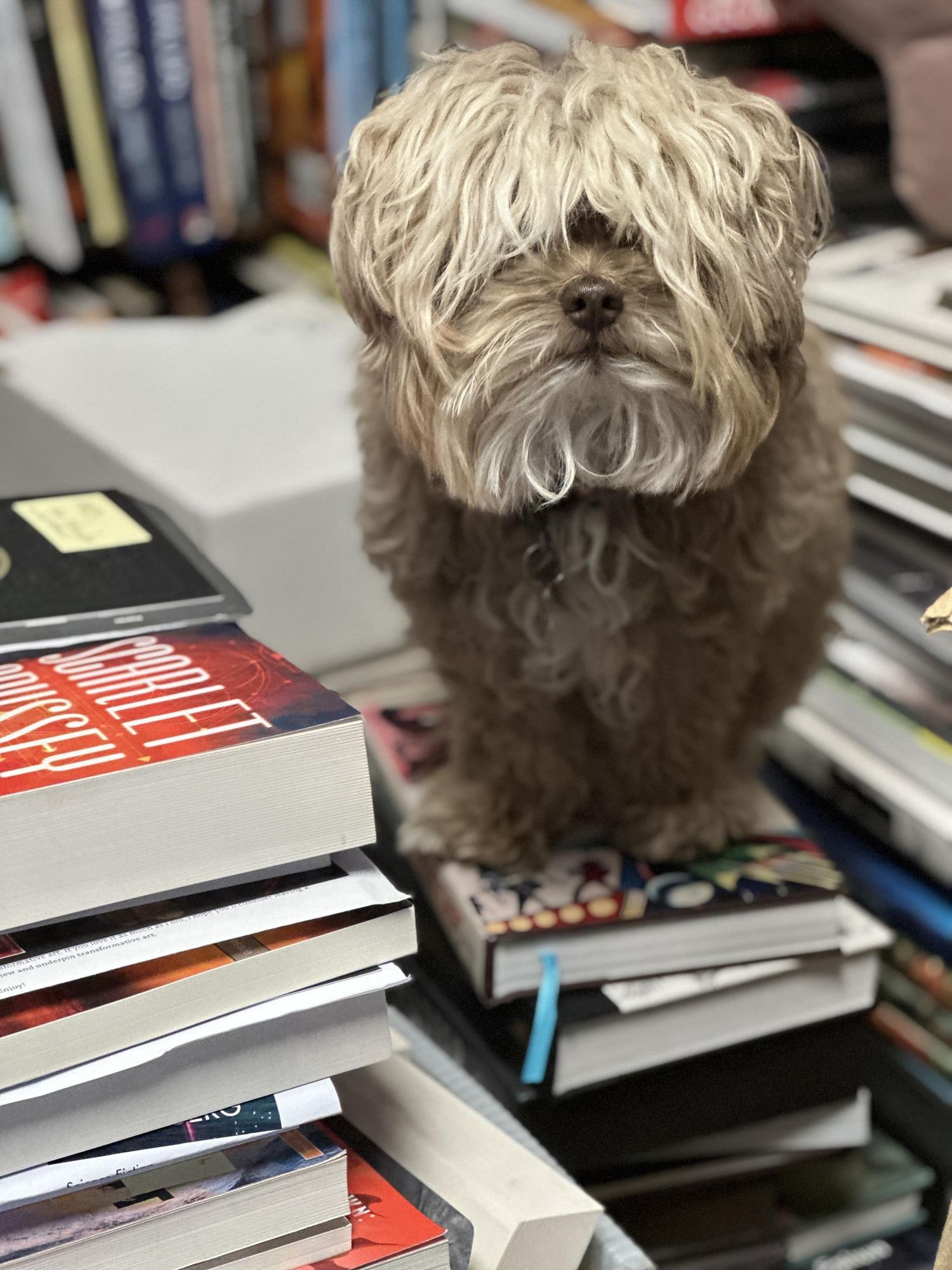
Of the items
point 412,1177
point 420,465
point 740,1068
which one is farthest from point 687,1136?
point 420,465

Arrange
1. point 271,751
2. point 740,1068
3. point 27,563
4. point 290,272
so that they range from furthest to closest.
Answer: point 290,272, point 740,1068, point 27,563, point 271,751

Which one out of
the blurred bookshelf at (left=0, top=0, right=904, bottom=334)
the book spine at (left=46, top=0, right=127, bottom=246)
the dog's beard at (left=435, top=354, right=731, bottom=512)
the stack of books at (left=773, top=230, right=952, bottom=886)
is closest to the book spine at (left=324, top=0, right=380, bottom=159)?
the blurred bookshelf at (left=0, top=0, right=904, bottom=334)

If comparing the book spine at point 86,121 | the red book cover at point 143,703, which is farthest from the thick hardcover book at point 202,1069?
the book spine at point 86,121

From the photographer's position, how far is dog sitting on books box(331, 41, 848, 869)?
0.63 metres

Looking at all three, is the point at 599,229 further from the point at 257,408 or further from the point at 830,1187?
the point at 830,1187

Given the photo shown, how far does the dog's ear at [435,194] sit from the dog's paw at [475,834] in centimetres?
36

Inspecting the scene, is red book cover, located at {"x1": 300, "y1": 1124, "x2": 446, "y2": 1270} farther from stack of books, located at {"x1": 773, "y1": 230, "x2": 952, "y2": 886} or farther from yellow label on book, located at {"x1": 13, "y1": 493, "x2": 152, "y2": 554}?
stack of books, located at {"x1": 773, "y1": 230, "x2": 952, "y2": 886}

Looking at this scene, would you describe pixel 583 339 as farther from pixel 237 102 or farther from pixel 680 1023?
pixel 237 102

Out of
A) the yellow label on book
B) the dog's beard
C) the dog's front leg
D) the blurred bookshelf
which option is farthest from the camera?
the blurred bookshelf

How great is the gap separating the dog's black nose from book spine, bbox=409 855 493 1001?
1.25ft

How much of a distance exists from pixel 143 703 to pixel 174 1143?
18 cm

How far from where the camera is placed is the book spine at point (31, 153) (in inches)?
47.6

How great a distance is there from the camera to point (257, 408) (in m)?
1.11

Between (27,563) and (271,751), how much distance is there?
0.75 ft
